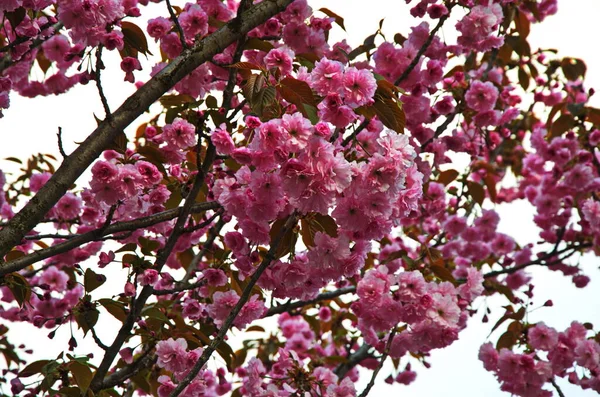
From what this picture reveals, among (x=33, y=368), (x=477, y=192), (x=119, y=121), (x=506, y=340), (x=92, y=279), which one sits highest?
(x=477, y=192)

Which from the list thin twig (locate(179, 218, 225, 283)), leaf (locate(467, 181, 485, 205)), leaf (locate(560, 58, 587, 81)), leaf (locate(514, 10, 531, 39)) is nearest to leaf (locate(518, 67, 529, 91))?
leaf (locate(560, 58, 587, 81))

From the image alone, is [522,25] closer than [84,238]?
No

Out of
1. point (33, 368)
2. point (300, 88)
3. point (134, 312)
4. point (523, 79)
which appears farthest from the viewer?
point (523, 79)

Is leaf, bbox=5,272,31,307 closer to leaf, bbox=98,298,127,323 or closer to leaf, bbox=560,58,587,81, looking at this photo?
leaf, bbox=98,298,127,323

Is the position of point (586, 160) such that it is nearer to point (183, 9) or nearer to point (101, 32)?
point (183, 9)

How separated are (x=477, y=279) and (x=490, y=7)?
1414 millimetres

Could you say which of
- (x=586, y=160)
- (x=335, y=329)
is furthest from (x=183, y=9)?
(x=586, y=160)

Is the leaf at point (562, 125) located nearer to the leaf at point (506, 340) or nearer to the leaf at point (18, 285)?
the leaf at point (506, 340)

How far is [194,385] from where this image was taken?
264 cm

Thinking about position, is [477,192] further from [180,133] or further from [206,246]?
[180,133]

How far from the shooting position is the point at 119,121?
7.13 ft

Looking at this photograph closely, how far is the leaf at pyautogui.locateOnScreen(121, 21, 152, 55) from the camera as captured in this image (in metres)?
2.58

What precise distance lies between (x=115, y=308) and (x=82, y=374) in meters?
0.36

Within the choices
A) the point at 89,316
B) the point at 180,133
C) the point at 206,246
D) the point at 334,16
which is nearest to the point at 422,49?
the point at 334,16
